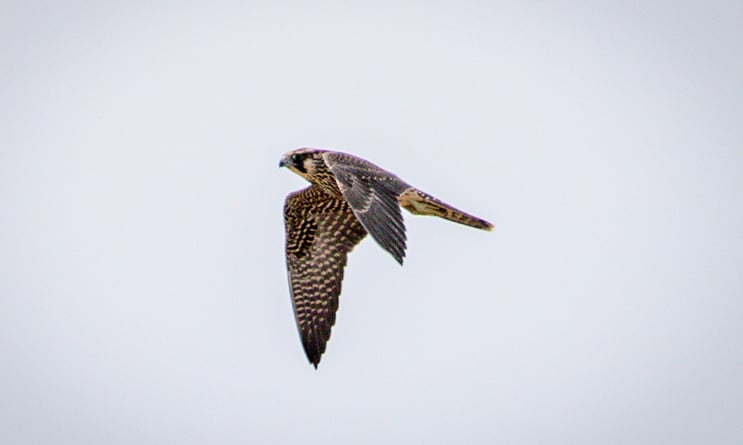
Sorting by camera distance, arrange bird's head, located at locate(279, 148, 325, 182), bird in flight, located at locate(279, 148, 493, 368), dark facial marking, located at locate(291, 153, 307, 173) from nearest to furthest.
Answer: bird in flight, located at locate(279, 148, 493, 368) → bird's head, located at locate(279, 148, 325, 182) → dark facial marking, located at locate(291, 153, 307, 173)

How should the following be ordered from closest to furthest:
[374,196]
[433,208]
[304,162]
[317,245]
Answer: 1. [374,196]
2. [433,208]
3. [304,162]
4. [317,245]

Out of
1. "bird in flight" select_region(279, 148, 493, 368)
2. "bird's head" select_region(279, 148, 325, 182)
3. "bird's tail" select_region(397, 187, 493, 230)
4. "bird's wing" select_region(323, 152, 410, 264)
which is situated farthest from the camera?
"bird's head" select_region(279, 148, 325, 182)

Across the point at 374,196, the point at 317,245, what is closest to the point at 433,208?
the point at 374,196

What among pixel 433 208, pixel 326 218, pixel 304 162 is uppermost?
pixel 304 162

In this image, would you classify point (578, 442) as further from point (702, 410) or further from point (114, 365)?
point (114, 365)

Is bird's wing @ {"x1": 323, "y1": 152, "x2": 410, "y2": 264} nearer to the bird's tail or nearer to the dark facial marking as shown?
the bird's tail

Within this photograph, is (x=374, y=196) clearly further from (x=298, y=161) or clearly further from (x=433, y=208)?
(x=298, y=161)

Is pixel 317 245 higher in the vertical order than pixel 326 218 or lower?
lower

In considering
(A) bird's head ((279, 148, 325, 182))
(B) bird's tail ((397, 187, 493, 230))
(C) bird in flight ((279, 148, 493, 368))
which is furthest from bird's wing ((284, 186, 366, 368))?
(B) bird's tail ((397, 187, 493, 230))
